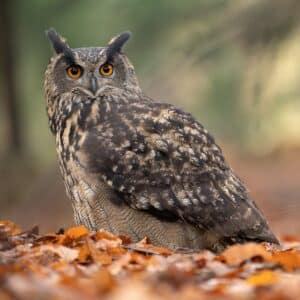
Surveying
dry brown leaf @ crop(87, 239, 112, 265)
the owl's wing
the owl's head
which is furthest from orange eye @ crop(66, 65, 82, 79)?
dry brown leaf @ crop(87, 239, 112, 265)

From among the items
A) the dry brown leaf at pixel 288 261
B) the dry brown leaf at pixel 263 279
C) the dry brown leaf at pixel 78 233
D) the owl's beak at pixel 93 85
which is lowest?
the dry brown leaf at pixel 263 279

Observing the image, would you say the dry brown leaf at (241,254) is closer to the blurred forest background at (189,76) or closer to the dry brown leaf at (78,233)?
the dry brown leaf at (78,233)

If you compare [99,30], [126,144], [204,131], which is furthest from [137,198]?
[99,30]

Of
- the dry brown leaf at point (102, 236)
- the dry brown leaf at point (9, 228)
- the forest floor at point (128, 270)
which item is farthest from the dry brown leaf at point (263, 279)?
the dry brown leaf at point (9, 228)

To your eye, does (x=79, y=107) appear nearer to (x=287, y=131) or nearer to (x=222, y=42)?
(x=222, y=42)

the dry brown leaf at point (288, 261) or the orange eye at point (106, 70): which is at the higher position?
the orange eye at point (106, 70)

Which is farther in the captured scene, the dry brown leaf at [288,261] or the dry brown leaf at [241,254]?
the dry brown leaf at [241,254]

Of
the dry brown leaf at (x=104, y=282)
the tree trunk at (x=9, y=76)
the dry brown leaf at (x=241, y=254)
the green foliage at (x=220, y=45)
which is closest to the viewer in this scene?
the dry brown leaf at (x=104, y=282)

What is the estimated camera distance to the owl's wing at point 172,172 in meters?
5.20

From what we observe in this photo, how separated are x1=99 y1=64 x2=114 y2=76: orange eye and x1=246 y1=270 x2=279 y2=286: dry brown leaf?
286 cm

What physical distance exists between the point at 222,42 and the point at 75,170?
2.58m

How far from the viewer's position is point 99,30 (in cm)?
2003

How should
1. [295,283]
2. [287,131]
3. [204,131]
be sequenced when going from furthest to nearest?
[287,131] → [204,131] → [295,283]

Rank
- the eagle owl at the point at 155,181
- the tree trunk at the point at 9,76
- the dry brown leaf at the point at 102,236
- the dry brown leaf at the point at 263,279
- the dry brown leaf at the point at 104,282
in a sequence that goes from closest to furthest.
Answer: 1. the dry brown leaf at the point at 104,282
2. the dry brown leaf at the point at 263,279
3. the dry brown leaf at the point at 102,236
4. the eagle owl at the point at 155,181
5. the tree trunk at the point at 9,76
